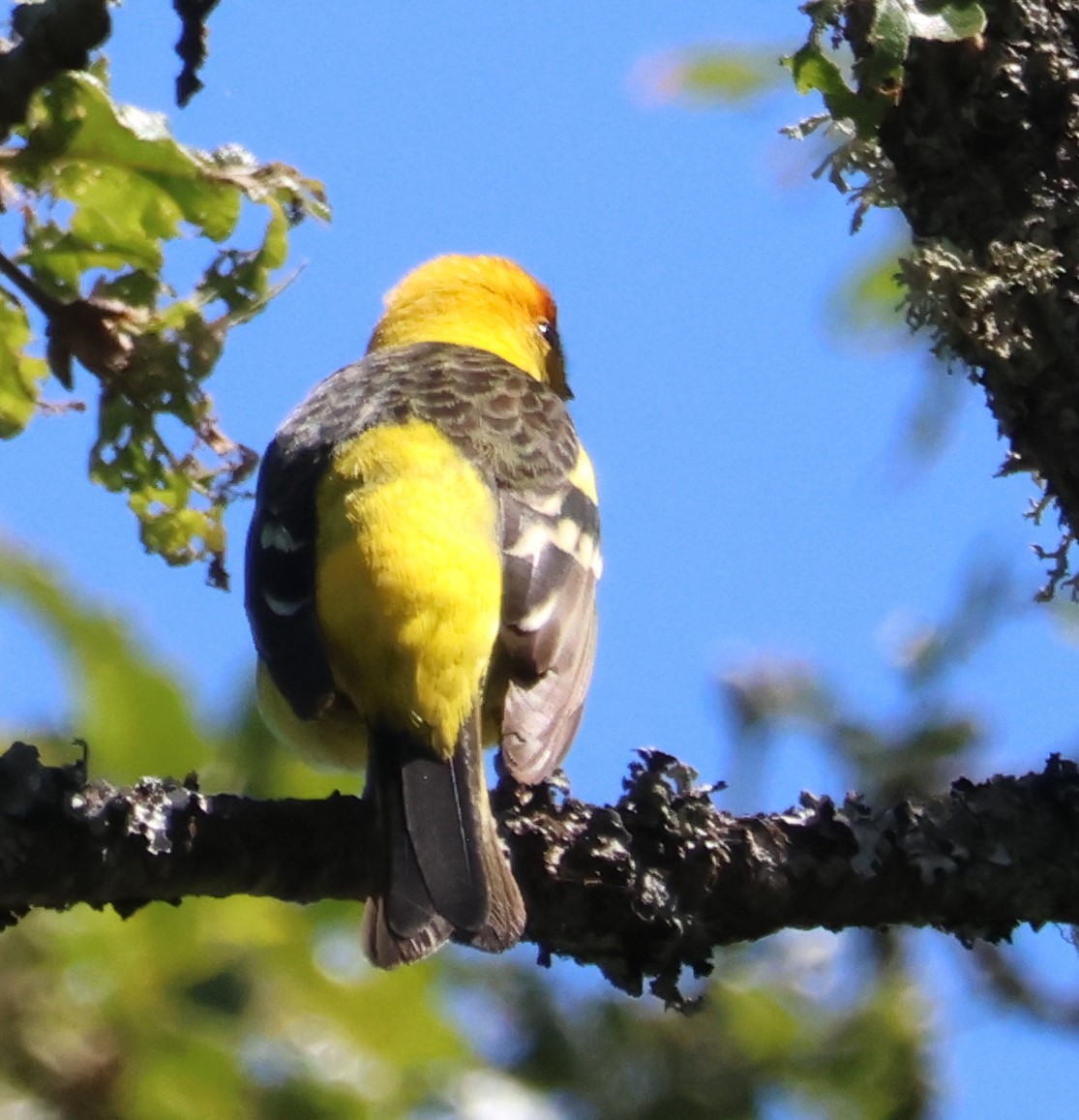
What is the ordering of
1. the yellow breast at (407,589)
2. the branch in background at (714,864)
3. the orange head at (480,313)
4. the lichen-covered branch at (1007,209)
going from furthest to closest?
the orange head at (480,313) → the yellow breast at (407,589) → the lichen-covered branch at (1007,209) → the branch in background at (714,864)

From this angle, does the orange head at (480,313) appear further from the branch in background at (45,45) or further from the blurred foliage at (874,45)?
the branch in background at (45,45)

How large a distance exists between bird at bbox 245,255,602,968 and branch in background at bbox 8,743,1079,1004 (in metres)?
0.11

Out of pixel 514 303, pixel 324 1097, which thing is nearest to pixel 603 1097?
pixel 324 1097

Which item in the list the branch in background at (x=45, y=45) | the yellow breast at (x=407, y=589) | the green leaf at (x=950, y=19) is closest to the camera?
the branch in background at (x=45, y=45)

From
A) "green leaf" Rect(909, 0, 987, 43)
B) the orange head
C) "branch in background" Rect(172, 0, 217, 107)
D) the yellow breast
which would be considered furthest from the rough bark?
the orange head

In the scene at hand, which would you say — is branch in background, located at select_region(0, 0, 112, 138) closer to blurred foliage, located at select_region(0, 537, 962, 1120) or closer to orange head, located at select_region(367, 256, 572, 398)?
blurred foliage, located at select_region(0, 537, 962, 1120)

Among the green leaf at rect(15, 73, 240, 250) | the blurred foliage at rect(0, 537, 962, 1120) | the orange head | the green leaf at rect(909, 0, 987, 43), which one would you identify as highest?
the orange head

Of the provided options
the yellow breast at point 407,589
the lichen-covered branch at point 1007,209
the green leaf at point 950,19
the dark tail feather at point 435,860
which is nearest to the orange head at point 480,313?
the yellow breast at point 407,589

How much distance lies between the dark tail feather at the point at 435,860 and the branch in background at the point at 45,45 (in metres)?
1.36

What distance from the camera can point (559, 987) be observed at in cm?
304

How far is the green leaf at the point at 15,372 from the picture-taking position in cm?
270

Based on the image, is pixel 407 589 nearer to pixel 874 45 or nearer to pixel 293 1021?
pixel 293 1021

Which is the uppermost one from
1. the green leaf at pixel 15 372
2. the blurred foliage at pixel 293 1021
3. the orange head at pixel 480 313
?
the orange head at pixel 480 313

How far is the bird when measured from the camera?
2879mm
